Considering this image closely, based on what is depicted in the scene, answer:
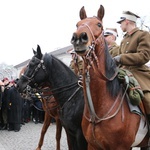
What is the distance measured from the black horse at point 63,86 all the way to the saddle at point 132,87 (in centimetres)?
138

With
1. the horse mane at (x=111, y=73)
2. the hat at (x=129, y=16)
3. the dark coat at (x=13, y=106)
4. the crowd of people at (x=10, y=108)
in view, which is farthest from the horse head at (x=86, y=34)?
the dark coat at (x=13, y=106)

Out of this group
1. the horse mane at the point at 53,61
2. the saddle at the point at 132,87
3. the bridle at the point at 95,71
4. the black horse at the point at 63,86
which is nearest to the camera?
the bridle at the point at 95,71

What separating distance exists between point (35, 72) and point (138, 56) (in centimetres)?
248

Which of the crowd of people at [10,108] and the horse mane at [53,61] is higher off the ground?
the horse mane at [53,61]

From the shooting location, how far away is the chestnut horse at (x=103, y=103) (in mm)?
3688

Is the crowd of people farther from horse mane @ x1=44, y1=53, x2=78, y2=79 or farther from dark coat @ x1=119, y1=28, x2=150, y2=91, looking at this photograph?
dark coat @ x1=119, y1=28, x2=150, y2=91

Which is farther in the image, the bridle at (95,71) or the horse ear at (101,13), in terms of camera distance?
the horse ear at (101,13)

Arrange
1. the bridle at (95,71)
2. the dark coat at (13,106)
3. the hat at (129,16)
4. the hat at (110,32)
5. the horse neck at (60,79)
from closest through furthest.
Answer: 1. the bridle at (95,71)
2. the hat at (129,16)
3. the horse neck at (60,79)
4. the hat at (110,32)
5. the dark coat at (13,106)

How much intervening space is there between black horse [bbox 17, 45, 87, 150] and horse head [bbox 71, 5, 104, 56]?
2043 mm

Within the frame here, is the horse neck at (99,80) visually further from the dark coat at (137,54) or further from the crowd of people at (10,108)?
the crowd of people at (10,108)

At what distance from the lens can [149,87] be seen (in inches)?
175

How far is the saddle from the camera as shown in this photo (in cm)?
399

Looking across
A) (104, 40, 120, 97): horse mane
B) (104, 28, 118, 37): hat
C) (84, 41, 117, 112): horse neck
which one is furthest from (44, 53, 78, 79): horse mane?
(84, 41, 117, 112): horse neck

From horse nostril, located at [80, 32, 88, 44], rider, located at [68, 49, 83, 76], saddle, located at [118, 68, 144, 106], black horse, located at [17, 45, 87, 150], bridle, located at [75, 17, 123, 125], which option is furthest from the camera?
black horse, located at [17, 45, 87, 150]
